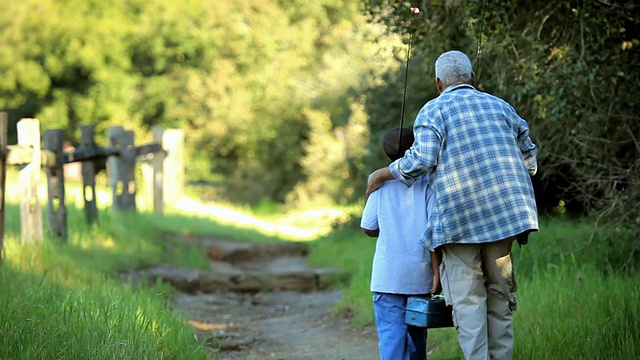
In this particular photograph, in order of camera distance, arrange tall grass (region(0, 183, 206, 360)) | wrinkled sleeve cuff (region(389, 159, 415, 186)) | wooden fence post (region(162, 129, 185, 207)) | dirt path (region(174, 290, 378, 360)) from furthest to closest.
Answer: wooden fence post (region(162, 129, 185, 207)), dirt path (region(174, 290, 378, 360)), tall grass (region(0, 183, 206, 360)), wrinkled sleeve cuff (region(389, 159, 415, 186))

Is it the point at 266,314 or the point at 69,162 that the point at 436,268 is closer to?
the point at 266,314

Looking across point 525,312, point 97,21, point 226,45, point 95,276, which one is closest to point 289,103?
point 226,45

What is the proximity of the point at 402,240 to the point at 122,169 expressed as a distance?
9.69 metres

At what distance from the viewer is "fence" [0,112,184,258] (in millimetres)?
9953

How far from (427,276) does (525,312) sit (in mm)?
1737

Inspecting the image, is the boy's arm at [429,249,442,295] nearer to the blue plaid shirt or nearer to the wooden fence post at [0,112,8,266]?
the blue plaid shirt

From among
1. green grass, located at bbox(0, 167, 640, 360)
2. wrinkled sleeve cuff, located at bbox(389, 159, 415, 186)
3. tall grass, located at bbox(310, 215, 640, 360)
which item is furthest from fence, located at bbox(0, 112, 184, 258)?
wrinkled sleeve cuff, located at bbox(389, 159, 415, 186)

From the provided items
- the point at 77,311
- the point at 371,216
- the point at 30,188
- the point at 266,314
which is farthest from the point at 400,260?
the point at 30,188

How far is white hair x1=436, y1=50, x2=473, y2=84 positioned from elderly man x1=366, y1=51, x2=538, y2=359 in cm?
11

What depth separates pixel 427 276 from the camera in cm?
522

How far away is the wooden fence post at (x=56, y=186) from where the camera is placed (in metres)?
10.9

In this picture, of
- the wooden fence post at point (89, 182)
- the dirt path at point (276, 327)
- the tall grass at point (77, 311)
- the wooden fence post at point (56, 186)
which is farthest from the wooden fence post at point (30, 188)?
the wooden fence post at point (89, 182)

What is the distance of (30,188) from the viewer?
32.9 feet

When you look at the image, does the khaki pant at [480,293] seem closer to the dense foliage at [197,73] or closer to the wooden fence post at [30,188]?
the wooden fence post at [30,188]
